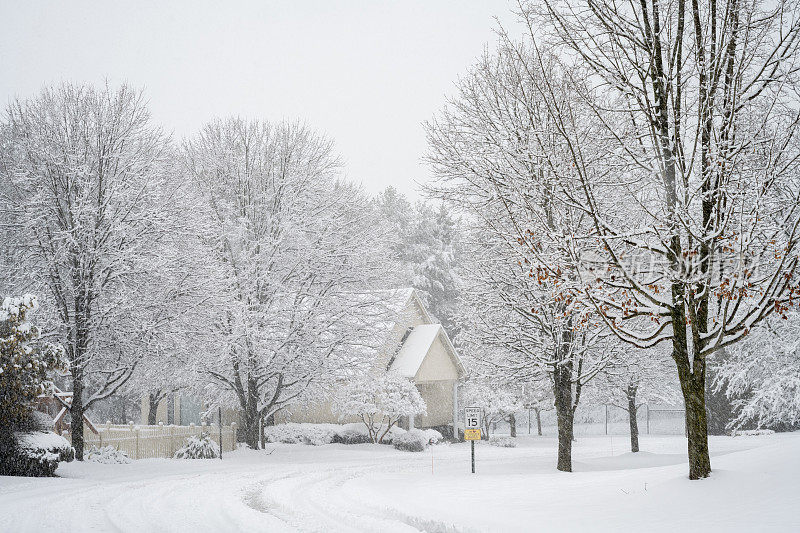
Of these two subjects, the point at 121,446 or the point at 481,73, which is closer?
the point at 481,73

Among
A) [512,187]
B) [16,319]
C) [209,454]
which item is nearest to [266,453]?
[209,454]

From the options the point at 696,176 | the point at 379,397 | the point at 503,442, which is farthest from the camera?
the point at 503,442

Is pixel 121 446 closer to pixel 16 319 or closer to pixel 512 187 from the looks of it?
pixel 16 319

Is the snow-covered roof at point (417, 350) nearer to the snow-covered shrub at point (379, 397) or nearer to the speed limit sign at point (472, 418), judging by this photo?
the snow-covered shrub at point (379, 397)

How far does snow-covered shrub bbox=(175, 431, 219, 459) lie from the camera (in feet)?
75.5

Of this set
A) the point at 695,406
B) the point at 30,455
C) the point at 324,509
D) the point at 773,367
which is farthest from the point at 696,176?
the point at 773,367

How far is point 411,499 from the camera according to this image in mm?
12117

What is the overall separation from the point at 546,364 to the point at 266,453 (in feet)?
43.0

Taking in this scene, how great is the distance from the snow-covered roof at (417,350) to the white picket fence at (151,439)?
413 inches

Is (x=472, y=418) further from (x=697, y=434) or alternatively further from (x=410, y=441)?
(x=410, y=441)

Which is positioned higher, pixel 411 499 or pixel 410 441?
pixel 411 499

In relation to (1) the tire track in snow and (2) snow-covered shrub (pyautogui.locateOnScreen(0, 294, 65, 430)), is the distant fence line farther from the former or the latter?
(2) snow-covered shrub (pyautogui.locateOnScreen(0, 294, 65, 430))

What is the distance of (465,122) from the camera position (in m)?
16.1

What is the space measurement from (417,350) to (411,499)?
24.2m
